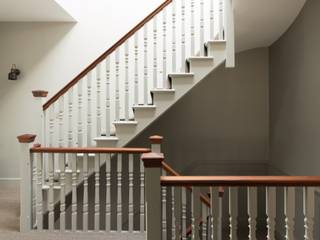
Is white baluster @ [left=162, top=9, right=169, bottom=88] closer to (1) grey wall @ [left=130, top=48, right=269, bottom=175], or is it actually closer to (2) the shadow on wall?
(1) grey wall @ [left=130, top=48, right=269, bottom=175]

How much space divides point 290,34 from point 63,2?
3.27m

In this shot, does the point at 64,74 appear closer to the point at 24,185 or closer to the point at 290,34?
the point at 24,185

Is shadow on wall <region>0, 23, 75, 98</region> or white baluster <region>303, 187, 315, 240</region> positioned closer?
white baluster <region>303, 187, 315, 240</region>

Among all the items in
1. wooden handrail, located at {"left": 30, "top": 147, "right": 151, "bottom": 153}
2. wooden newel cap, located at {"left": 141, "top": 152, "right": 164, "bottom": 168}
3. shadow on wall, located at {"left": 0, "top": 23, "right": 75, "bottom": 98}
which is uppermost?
shadow on wall, located at {"left": 0, "top": 23, "right": 75, "bottom": 98}

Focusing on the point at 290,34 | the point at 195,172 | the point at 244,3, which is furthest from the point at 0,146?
the point at 290,34

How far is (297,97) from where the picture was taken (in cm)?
454

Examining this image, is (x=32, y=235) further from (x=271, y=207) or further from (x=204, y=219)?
(x=271, y=207)

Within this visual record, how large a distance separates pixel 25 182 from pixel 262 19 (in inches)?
133

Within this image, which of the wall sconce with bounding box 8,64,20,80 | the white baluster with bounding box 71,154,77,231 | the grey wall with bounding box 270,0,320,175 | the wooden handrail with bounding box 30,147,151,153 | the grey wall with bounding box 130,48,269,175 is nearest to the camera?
the wooden handrail with bounding box 30,147,151,153

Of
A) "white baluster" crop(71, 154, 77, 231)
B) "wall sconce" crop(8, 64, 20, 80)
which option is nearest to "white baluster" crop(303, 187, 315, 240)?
"white baluster" crop(71, 154, 77, 231)

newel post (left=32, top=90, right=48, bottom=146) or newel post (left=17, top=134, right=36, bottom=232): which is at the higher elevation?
newel post (left=32, top=90, right=48, bottom=146)

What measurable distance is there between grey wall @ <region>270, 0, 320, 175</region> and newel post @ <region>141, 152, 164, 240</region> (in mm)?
2486

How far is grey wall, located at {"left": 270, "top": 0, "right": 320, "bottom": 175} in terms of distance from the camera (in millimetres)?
3865

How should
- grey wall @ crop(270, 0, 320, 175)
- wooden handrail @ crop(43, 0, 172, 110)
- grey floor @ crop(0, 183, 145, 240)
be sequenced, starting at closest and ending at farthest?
grey floor @ crop(0, 183, 145, 240) → grey wall @ crop(270, 0, 320, 175) → wooden handrail @ crop(43, 0, 172, 110)
